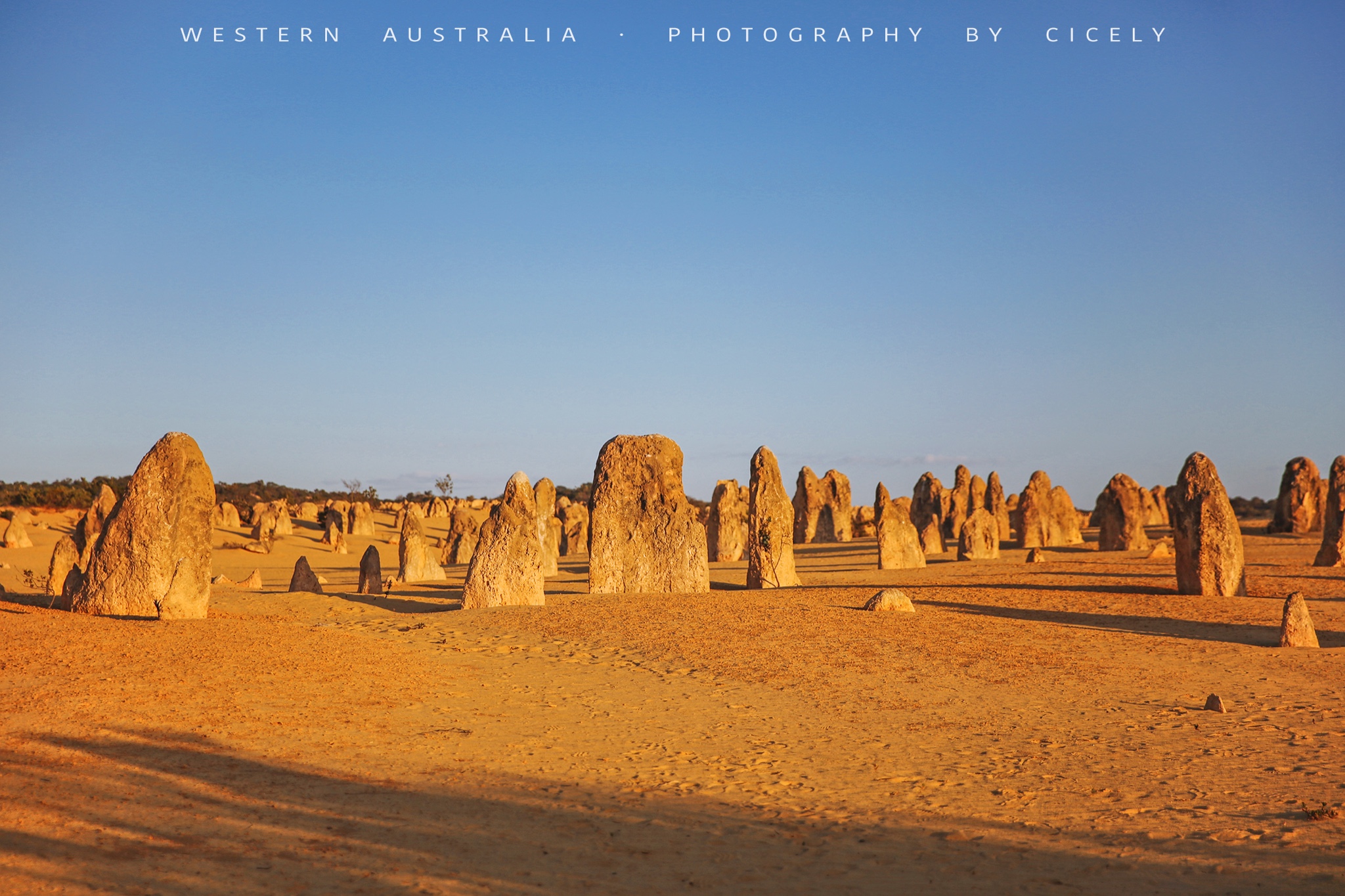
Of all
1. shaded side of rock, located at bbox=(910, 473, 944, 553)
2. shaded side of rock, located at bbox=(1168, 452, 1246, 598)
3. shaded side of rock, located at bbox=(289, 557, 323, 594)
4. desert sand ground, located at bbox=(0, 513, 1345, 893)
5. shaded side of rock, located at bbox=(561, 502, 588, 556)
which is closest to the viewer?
desert sand ground, located at bbox=(0, 513, 1345, 893)

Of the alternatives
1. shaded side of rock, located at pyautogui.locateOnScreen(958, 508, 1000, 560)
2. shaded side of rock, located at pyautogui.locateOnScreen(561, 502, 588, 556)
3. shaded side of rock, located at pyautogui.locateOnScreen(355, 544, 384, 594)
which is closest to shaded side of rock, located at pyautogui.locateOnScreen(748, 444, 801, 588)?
shaded side of rock, located at pyautogui.locateOnScreen(355, 544, 384, 594)

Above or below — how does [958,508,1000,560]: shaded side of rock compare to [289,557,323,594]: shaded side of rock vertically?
above

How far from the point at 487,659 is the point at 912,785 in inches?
246

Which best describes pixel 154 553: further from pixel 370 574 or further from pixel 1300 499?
pixel 1300 499

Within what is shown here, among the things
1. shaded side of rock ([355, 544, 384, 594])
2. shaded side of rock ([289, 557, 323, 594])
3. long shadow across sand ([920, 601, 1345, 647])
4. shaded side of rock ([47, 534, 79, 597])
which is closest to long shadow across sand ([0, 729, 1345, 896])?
long shadow across sand ([920, 601, 1345, 647])

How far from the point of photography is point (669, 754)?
24.6ft

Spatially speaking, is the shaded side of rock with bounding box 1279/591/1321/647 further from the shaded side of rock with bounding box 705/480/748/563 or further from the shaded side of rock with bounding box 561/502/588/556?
the shaded side of rock with bounding box 561/502/588/556

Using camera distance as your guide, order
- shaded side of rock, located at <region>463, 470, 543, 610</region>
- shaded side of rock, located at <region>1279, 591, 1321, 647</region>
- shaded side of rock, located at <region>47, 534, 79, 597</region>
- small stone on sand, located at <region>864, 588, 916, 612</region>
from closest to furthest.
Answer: shaded side of rock, located at <region>1279, 591, 1321, 647</region>
small stone on sand, located at <region>864, 588, 916, 612</region>
shaded side of rock, located at <region>463, 470, 543, 610</region>
shaded side of rock, located at <region>47, 534, 79, 597</region>

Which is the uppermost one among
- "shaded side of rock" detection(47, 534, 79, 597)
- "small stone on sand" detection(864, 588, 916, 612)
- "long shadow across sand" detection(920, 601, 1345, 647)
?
"shaded side of rock" detection(47, 534, 79, 597)

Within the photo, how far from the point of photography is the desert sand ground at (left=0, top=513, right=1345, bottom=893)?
5137 millimetres

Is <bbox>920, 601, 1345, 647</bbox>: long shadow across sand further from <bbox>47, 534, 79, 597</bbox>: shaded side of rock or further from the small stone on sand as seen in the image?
<bbox>47, 534, 79, 597</bbox>: shaded side of rock

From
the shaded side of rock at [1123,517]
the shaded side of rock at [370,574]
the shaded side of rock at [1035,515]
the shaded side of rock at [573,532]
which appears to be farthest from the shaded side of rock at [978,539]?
the shaded side of rock at [573,532]

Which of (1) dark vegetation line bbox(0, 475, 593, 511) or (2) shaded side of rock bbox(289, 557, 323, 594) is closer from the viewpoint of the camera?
(2) shaded side of rock bbox(289, 557, 323, 594)

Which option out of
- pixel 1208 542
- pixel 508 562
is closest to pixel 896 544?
pixel 1208 542
